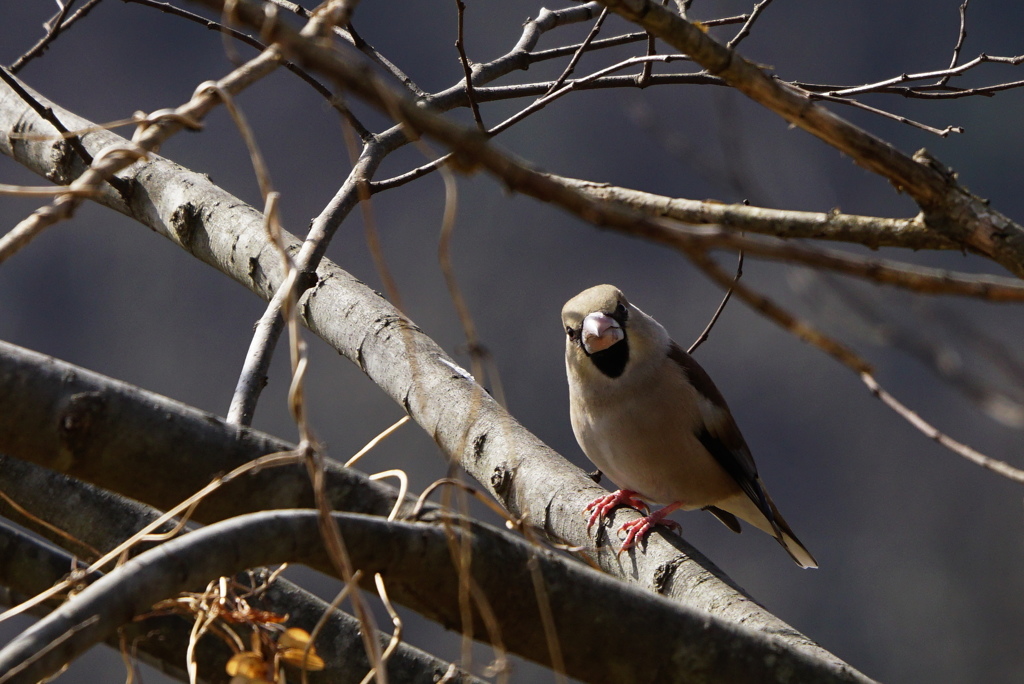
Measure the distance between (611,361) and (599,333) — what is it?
0.13 meters

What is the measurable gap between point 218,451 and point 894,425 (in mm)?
5177

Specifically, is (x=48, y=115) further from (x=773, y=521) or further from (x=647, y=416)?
(x=773, y=521)

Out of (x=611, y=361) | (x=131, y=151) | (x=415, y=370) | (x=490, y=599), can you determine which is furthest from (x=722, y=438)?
(x=131, y=151)

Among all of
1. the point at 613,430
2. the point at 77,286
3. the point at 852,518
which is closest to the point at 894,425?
the point at 852,518

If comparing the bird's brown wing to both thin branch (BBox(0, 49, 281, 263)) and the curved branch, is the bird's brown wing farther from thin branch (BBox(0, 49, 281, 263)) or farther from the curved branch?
thin branch (BBox(0, 49, 281, 263))

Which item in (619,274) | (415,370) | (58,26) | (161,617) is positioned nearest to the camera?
(161,617)

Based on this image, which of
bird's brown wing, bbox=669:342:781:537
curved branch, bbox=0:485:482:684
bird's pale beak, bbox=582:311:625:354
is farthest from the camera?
bird's brown wing, bbox=669:342:781:537

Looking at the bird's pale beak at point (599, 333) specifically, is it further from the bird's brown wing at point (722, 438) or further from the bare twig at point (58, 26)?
the bare twig at point (58, 26)

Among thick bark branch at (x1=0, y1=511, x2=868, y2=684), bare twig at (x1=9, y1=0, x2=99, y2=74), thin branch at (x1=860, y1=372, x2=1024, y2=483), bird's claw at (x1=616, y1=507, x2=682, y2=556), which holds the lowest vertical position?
thick bark branch at (x1=0, y1=511, x2=868, y2=684)

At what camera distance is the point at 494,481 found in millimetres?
1814

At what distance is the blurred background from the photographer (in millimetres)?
5301

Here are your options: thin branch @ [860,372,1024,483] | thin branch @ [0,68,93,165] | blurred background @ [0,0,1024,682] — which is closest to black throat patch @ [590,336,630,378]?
thin branch @ [0,68,93,165]

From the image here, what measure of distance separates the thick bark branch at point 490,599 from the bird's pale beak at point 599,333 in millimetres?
1348

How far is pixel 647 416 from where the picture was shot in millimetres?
2471
